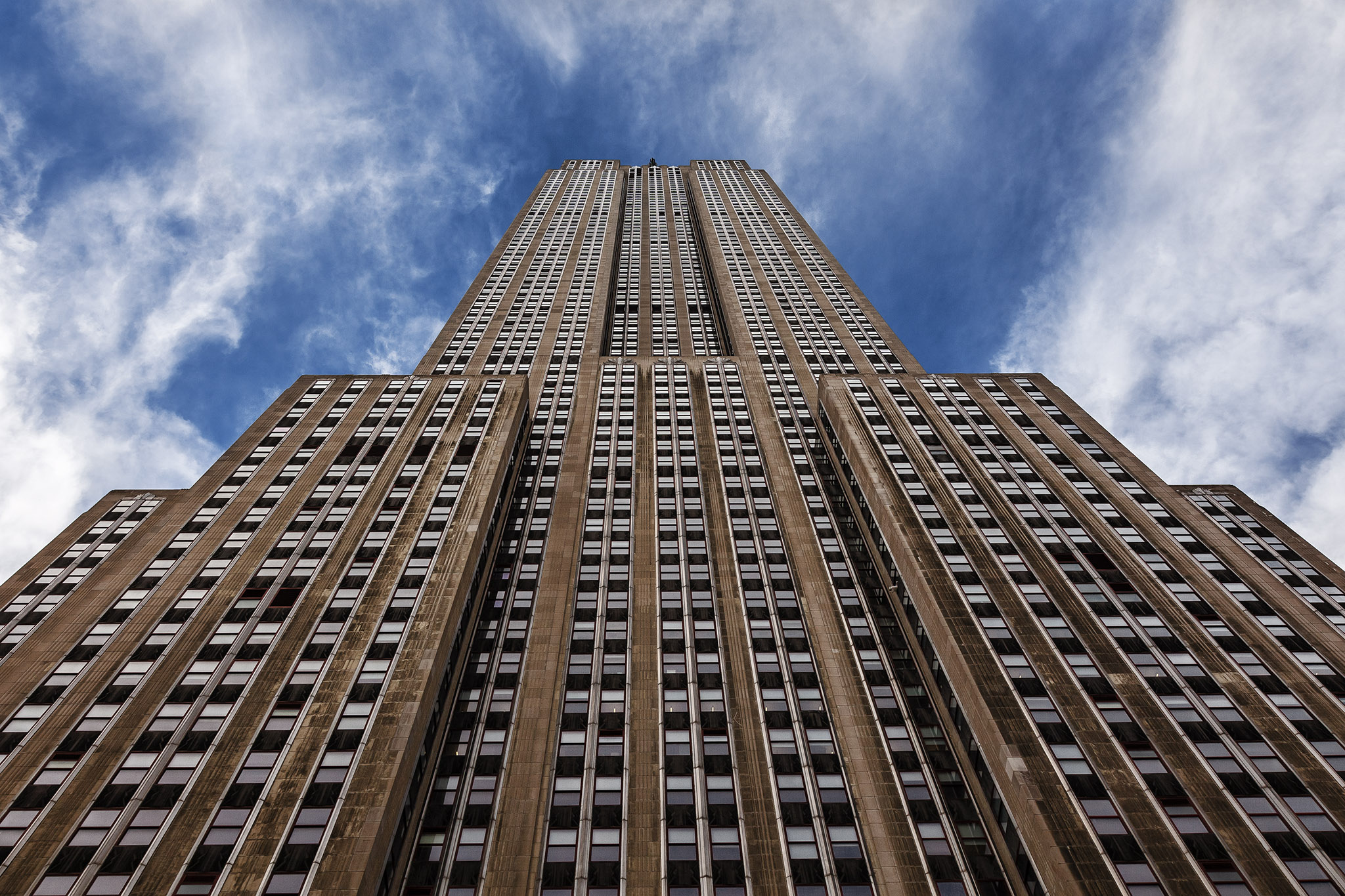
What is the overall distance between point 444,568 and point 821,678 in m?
27.7

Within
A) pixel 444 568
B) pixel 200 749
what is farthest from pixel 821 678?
pixel 200 749

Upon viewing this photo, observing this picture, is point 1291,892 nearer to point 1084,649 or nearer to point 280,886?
point 1084,649

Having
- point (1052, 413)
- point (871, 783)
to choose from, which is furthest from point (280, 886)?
point (1052, 413)

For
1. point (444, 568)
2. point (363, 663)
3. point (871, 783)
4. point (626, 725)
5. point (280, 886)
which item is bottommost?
point (280, 886)

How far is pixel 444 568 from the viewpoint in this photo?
164 feet

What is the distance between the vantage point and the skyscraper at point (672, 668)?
34.6 meters

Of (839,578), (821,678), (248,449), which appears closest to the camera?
(821,678)

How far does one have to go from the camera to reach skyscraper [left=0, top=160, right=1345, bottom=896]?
3459cm

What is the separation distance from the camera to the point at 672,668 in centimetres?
4869

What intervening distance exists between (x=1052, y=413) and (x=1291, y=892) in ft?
166

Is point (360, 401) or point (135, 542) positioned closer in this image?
point (135, 542)

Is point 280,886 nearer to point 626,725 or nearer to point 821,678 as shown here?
point 626,725

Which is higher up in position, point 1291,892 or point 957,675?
point 957,675

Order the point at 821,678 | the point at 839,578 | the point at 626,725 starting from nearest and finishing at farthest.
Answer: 1. the point at 626,725
2. the point at 821,678
3. the point at 839,578
